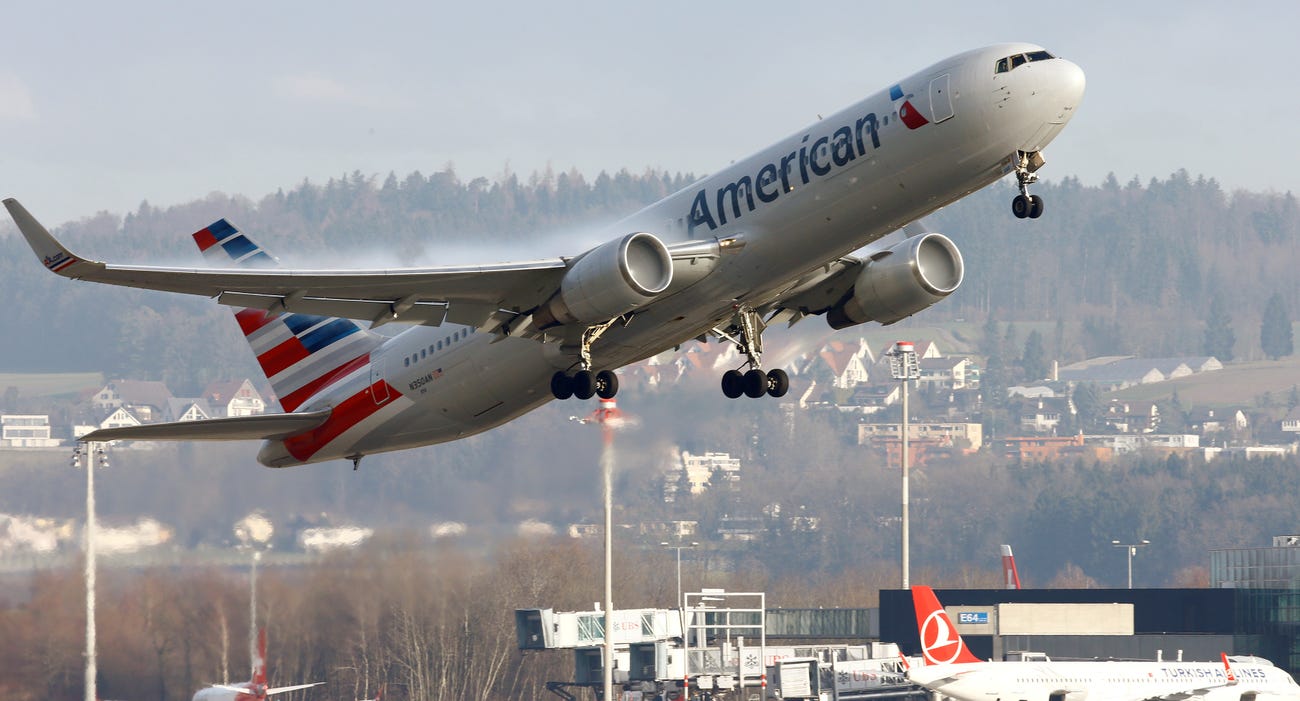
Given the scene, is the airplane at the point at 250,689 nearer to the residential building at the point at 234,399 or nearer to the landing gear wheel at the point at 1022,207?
the landing gear wheel at the point at 1022,207

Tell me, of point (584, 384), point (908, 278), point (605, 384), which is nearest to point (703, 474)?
point (908, 278)

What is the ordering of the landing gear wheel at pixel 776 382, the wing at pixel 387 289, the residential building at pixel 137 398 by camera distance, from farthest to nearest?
the residential building at pixel 137 398 → the landing gear wheel at pixel 776 382 → the wing at pixel 387 289

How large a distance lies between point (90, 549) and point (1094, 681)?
33.6m

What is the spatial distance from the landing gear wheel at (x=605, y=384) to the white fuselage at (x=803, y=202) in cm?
31

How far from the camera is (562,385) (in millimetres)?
36406

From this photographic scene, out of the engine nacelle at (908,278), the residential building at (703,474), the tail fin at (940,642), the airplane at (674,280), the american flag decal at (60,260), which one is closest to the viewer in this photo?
the american flag decal at (60,260)

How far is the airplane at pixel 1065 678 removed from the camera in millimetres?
56312

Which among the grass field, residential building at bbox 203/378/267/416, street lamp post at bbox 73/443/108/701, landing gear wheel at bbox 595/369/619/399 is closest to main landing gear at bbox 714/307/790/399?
landing gear wheel at bbox 595/369/619/399

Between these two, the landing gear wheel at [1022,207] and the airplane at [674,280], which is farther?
the landing gear wheel at [1022,207]

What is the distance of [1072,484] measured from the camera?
173000 millimetres

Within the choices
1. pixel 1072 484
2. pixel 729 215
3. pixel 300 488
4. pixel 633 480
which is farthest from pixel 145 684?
pixel 1072 484

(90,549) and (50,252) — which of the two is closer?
(50,252)

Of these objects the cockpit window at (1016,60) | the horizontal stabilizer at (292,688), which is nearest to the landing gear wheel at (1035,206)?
the cockpit window at (1016,60)

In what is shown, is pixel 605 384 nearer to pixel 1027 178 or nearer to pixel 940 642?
pixel 1027 178
